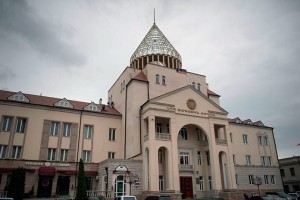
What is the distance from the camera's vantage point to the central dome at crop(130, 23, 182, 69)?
44.3 metres

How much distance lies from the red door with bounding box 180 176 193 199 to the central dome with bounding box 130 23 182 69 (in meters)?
20.3

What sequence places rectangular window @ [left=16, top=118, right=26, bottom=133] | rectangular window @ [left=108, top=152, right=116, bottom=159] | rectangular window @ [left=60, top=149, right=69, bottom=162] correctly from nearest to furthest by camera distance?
1. rectangular window @ [left=16, top=118, right=26, bottom=133]
2. rectangular window @ [left=60, top=149, right=69, bottom=162]
3. rectangular window @ [left=108, top=152, right=116, bottom=159]

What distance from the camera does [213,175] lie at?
32.1 meters

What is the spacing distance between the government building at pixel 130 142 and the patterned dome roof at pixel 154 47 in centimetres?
674

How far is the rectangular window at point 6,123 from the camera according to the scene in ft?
99.0

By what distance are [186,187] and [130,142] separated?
31.8 feet

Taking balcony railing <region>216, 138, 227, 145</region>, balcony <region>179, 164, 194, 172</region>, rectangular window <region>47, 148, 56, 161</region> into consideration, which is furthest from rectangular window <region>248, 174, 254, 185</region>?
rectangular window <region>47, 148, 56, 161</region>

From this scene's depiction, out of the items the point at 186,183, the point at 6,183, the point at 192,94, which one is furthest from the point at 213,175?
the point at 6,183

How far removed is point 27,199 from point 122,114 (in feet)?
54.2

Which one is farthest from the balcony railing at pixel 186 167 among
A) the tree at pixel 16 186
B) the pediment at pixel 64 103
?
the tree at pixel 16 186

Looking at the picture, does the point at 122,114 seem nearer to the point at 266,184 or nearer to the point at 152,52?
the point at 152,52

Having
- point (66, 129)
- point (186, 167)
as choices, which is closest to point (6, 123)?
point (66, 129)

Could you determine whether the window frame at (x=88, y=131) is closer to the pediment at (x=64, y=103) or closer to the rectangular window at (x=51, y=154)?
the pediment at (x=64, y=103)

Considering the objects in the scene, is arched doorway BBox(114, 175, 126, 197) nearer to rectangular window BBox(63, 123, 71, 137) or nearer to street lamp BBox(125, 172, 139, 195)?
street lamp BBox(125, 172, 139, 195)
